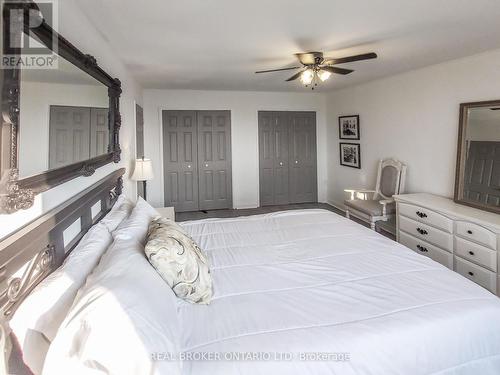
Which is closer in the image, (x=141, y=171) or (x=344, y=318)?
(x=344, y=318)

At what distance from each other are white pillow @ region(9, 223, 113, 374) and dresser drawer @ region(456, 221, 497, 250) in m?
3.05

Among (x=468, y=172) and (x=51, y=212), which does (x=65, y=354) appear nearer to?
(x=51, y=212)

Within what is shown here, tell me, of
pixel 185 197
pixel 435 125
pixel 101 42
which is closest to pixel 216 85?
pixel 185 197

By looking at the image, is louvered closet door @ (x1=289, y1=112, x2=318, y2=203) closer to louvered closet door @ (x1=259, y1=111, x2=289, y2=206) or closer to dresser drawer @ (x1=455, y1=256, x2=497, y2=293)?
louvered closet door @ (x1=259, y1=111, x2=289, y2=206)

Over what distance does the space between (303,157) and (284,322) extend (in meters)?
5.45

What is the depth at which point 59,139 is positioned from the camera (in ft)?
5.03

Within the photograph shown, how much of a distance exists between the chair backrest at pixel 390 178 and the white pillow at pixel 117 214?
11.6 feet

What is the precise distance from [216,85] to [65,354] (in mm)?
4859

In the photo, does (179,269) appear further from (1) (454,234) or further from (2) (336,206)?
(2) (336,206)

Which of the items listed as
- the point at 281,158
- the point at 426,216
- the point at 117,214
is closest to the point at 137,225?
the point at 117,214

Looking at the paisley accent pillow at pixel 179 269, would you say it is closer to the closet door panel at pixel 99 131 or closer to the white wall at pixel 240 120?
the closet door panel at pixel 99 131

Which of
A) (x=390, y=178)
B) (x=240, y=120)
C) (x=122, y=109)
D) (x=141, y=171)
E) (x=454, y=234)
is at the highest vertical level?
(x=240, y=120)

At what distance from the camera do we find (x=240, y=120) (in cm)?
619

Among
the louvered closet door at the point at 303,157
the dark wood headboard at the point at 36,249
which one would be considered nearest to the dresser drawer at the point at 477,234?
the dark wood headboard at the point at 36,249
